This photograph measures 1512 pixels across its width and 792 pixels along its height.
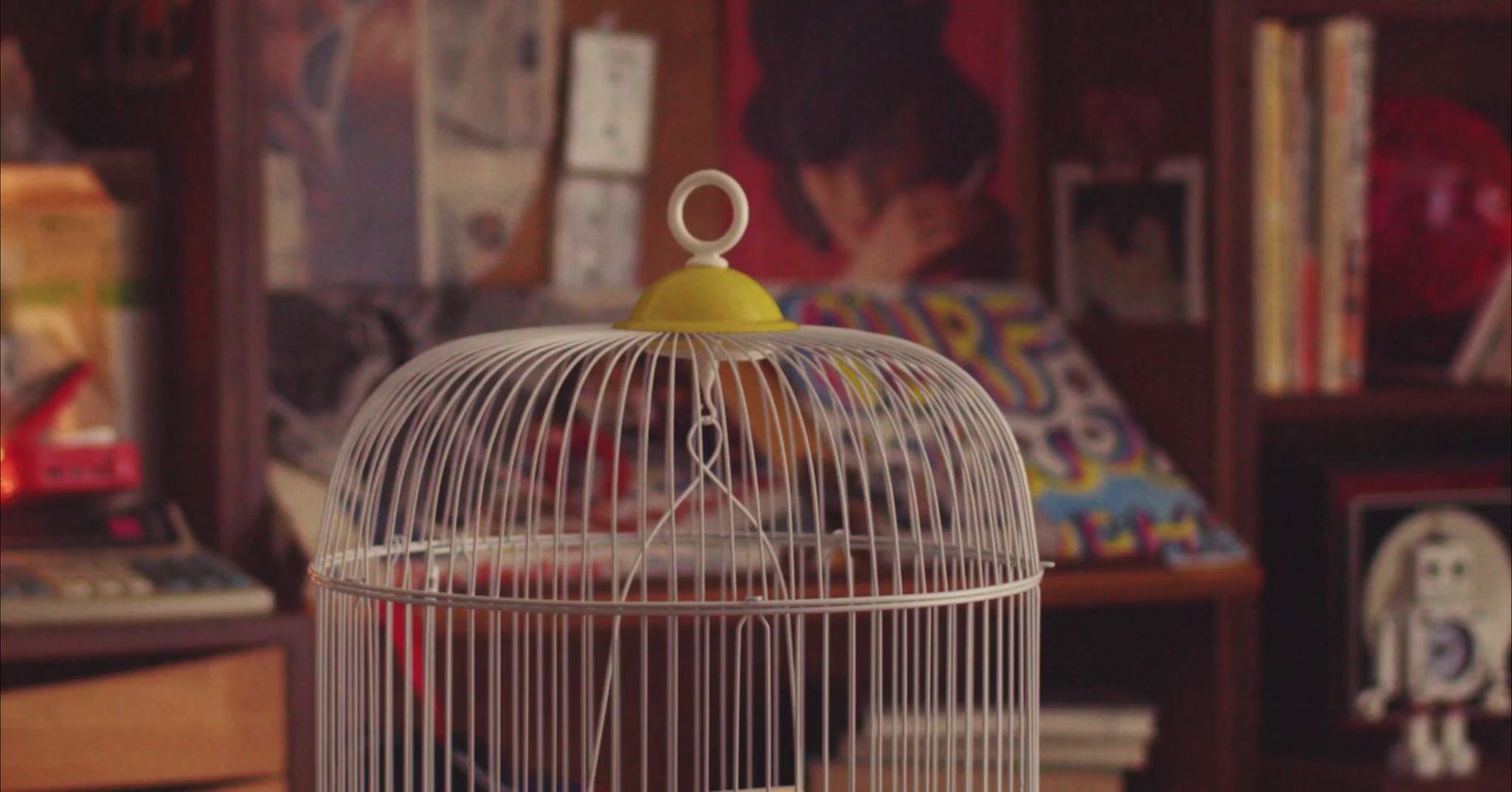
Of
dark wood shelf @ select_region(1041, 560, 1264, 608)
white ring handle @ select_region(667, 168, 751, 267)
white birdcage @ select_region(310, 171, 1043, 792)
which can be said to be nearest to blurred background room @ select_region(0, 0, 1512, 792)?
dark wood shelf @ select_region(1041, 560, 1264, 608)

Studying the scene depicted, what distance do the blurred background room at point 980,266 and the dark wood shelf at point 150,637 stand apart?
39 mm

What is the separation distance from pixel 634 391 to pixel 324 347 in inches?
12.0

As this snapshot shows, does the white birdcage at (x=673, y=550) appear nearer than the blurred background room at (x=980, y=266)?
Yes

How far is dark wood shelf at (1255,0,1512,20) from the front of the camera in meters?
1.96

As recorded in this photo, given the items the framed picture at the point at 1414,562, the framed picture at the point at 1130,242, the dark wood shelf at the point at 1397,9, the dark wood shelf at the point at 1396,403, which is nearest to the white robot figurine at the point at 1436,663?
the framed picture at the point at 1414,562

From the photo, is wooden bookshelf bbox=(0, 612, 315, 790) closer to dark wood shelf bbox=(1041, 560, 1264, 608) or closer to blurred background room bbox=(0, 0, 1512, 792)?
blurred background room bbox=(0, 0, 1512, 792)

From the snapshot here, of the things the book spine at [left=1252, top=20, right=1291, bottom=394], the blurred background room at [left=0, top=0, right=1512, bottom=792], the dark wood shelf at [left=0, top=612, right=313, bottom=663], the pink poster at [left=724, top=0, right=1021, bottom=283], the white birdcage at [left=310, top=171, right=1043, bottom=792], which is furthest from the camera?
the pink poster at [left=724, top=0, right=1021, bottom=283]

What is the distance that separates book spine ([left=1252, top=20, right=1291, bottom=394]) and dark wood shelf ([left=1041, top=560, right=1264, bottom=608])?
245 millimetres

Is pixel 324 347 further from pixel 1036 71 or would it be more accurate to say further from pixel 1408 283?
pixel 1408 283

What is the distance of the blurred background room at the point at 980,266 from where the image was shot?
1.75 metres

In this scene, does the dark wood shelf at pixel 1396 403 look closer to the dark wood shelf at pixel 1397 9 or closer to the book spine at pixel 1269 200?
the book spine at pixel 1269 200

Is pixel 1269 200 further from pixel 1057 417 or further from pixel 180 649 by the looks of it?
pixel 180 649

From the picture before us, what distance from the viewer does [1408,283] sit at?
210cm

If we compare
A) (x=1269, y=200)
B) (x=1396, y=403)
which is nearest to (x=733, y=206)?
(x=1269, y=200)
